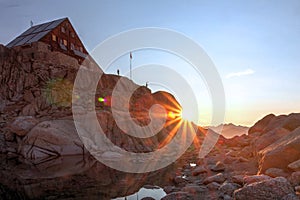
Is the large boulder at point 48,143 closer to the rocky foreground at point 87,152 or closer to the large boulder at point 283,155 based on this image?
the rocky foreground at point 87,152

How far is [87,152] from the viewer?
25.0m

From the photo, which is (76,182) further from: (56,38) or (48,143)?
→ (56,38)

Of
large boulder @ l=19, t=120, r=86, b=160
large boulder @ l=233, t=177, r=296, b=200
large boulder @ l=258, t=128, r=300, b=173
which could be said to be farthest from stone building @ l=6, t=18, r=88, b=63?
large boulder @ l=233, t=177, r=296, b=200

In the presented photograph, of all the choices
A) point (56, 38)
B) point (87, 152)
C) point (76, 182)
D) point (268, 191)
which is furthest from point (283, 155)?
point (56, 38)

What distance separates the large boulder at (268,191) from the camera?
602 cm

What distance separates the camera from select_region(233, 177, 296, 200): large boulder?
6023 millimetres

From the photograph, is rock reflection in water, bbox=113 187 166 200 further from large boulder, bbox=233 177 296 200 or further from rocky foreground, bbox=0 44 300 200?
large boulder, bbox=233 177 296 200

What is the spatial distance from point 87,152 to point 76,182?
1216cm

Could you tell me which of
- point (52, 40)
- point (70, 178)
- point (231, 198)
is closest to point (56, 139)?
point (70, 178)

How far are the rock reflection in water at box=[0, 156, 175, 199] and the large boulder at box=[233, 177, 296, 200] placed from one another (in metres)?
4.94

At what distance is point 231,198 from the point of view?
7.32 metres

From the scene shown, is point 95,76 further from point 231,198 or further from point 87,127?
point 231,198

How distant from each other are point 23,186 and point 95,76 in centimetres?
3437

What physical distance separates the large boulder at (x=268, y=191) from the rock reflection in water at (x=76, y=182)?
16.2ft
